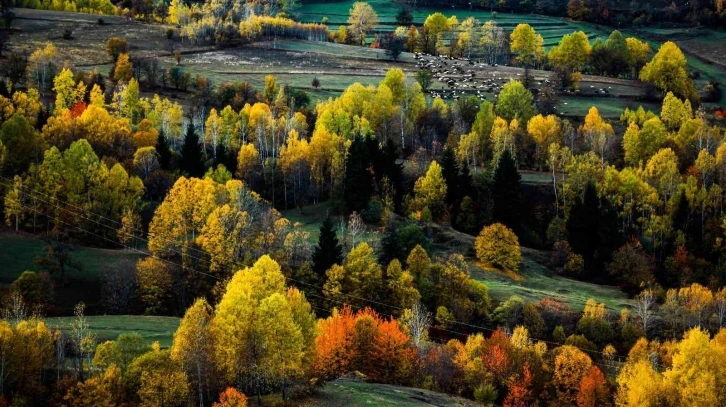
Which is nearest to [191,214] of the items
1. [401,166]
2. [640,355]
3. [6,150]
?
[6,150]

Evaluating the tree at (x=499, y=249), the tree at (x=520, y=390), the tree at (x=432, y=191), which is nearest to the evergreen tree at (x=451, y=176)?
the tree at (x=432, y=191)

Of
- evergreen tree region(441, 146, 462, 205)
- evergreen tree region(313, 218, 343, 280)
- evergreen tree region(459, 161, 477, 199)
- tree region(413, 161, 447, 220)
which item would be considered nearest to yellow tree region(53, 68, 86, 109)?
tree region(413, 161, 447, 220)

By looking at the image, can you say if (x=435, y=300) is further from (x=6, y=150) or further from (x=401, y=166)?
(x=6, y=150)

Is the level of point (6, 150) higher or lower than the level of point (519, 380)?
higher

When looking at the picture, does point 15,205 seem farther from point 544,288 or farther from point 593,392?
point 593,392

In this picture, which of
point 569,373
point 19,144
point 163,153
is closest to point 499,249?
point 569,373

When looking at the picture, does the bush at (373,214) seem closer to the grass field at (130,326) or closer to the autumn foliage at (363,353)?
the grass field at (130,326)
